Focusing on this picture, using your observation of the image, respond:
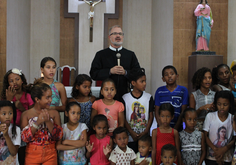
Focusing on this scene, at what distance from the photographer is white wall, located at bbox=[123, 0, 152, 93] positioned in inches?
339

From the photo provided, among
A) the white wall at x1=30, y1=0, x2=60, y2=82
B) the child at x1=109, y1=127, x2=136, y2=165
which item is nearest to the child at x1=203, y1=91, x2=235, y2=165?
the child at x1=109, y1=127, x2=136, y2=165

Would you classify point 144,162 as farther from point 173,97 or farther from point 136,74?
point 136,74

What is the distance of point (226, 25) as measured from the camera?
6.68 meters

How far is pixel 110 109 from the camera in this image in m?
3.10

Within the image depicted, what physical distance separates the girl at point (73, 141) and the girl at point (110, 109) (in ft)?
0.89

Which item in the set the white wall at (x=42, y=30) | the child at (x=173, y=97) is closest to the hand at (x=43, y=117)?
the child at (x=173, y=97)

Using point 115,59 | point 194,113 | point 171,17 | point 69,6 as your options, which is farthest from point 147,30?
point 194,113

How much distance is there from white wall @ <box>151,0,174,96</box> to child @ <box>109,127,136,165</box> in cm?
425

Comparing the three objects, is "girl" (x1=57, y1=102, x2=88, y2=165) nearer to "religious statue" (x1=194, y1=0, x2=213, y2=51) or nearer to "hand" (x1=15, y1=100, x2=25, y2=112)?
"hand" (x1=15, y1=100, x2=25, y2=112)

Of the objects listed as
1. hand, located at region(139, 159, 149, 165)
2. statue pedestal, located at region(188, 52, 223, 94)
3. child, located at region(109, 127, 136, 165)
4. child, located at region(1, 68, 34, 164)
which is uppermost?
statue pedestal, located at region(188, 52, 223, 94)

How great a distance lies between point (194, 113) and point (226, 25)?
4.49 meters

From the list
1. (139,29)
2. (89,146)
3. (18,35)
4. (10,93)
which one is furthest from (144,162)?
(139,29)

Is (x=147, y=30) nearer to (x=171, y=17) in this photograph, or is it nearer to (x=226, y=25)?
(x=171, y=17)

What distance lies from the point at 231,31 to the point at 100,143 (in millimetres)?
5053
